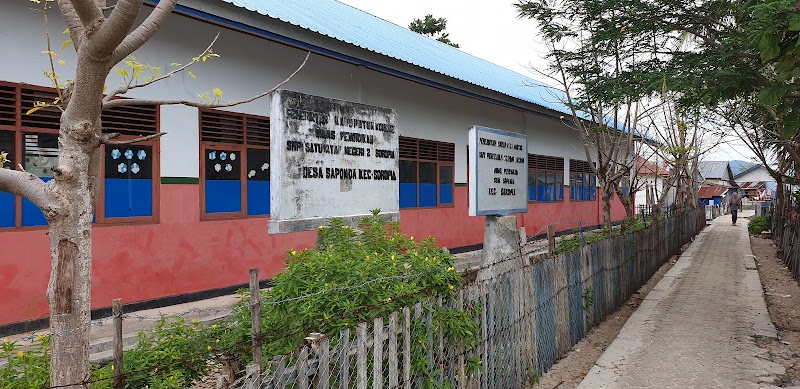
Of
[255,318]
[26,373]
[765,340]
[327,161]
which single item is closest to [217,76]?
[327,161]

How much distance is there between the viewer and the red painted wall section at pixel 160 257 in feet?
24.7

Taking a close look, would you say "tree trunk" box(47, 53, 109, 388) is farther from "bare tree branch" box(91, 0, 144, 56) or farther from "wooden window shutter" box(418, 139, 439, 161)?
"wooden window shutter" box(418, 139, 439, 161)

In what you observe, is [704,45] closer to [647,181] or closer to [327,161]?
[327,161]

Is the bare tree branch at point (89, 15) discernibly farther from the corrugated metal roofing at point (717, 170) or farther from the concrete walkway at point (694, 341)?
the corrugated metal roofing at point (717, 170)

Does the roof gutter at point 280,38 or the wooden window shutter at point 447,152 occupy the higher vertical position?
the roof gutter at point 280,38

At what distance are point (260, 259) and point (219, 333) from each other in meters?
6.58

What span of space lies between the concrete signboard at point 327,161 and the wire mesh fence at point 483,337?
1603 millimetres

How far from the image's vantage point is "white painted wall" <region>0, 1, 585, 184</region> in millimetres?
7715

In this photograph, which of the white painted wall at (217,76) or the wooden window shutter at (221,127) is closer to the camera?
the white painted wall at (217,76)

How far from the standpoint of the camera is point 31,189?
2975 mm

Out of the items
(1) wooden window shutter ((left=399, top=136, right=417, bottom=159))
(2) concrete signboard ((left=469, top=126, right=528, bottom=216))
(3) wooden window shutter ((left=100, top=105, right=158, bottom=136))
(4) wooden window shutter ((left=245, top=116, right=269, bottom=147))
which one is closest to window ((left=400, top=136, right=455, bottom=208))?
(1) wooden window shutter ((left=399, top=136, right=417, bottom=159))

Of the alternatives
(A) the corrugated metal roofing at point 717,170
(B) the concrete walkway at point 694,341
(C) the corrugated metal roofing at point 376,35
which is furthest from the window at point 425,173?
(A) the corrugated metal roofing at point 717,170

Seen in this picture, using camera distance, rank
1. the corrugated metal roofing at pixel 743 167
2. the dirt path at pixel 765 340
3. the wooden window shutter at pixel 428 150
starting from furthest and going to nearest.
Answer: the corrugated metal roofing at pixel 743 167 < the wooden window shutter at pixel 428 150 < the dirt path at pixel 765 340

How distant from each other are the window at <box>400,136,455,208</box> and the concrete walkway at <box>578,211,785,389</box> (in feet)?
20.6
